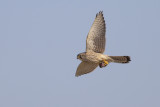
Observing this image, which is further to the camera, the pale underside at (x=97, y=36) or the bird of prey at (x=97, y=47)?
the pale underside at (x=97, y=36)

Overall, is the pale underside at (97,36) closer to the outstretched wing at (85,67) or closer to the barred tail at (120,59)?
the barred tail at (120,59)

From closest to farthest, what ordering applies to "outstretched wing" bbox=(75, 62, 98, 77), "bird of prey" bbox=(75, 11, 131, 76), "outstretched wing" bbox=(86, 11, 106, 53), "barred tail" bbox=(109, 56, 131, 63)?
1. "barred tail" bbox=(109, 56, 131, 63)
2. "bird of prey" bbox=(75, 11, 131, 76)
3. "outstretched wing" bbox=(86, 11, 106, 53)
4. "outstretched wing" bbox=(75, 62, 98, 77)

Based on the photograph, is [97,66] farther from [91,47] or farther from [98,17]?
[98,17]

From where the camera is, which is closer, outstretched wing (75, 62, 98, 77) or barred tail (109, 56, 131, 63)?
barred tail (109, 56, 131, 63)

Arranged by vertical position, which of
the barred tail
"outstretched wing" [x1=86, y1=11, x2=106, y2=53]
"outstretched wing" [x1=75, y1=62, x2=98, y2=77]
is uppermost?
"outstretched wing" [x1=86, y1=11, x2=106, y2=53]

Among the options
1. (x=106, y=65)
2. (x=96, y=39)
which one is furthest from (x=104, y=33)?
(x=106, y=65)

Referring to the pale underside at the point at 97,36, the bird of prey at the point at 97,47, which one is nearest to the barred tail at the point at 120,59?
the bird of prey at the point at 97,47

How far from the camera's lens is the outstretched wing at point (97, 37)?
43.2ft

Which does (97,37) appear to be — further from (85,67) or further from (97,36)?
(85,67)

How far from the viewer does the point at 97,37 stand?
13.2m

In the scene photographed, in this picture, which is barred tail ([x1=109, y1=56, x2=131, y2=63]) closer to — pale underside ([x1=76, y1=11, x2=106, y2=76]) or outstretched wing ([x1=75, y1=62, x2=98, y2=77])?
pale underside ([x1=76, y1=11, x2=106, y2=76])

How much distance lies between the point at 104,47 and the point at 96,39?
428mm

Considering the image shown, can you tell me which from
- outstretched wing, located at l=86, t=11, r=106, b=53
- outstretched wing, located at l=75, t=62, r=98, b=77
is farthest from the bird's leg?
outstretched wing, located at l=75, t=62, r=98, b=77

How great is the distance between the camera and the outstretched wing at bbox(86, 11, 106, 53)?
13.2m
